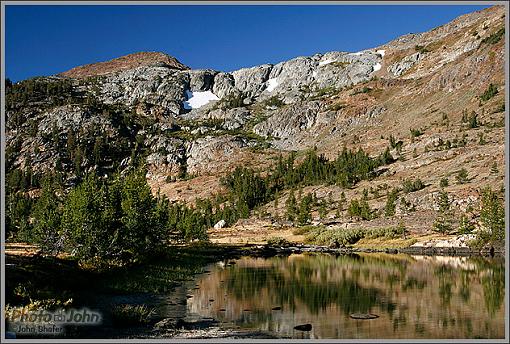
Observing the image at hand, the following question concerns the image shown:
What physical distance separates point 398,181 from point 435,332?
125339 mm

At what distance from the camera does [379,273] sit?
54.8m

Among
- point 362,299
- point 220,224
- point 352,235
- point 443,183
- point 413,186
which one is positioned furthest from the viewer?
point 220,224

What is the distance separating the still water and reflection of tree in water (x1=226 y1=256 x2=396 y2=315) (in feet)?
0.27

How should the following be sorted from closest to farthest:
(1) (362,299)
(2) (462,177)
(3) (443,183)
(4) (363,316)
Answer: (4) (363,316), (1) (362,299), (2) (462,177), (3) (443,183)

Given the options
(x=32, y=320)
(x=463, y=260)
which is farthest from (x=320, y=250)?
(x=32, y=320)

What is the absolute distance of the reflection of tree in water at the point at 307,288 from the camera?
118 feet

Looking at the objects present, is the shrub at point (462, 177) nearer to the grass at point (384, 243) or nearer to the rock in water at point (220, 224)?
the grass at point (384, 243)

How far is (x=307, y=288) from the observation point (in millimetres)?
44312

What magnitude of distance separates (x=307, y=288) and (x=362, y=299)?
7484 millimetres

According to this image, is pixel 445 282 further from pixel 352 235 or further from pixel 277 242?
pixel 277 242

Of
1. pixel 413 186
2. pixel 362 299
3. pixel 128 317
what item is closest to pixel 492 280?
pixel 362 299

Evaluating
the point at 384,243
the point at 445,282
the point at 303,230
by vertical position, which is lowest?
the point at 445,282

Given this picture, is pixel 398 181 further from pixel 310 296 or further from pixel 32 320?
pixel 32 320

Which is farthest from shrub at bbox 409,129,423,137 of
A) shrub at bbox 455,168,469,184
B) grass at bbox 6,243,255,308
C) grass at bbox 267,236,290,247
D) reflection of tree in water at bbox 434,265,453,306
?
grass at bbox 6,243,255,308
